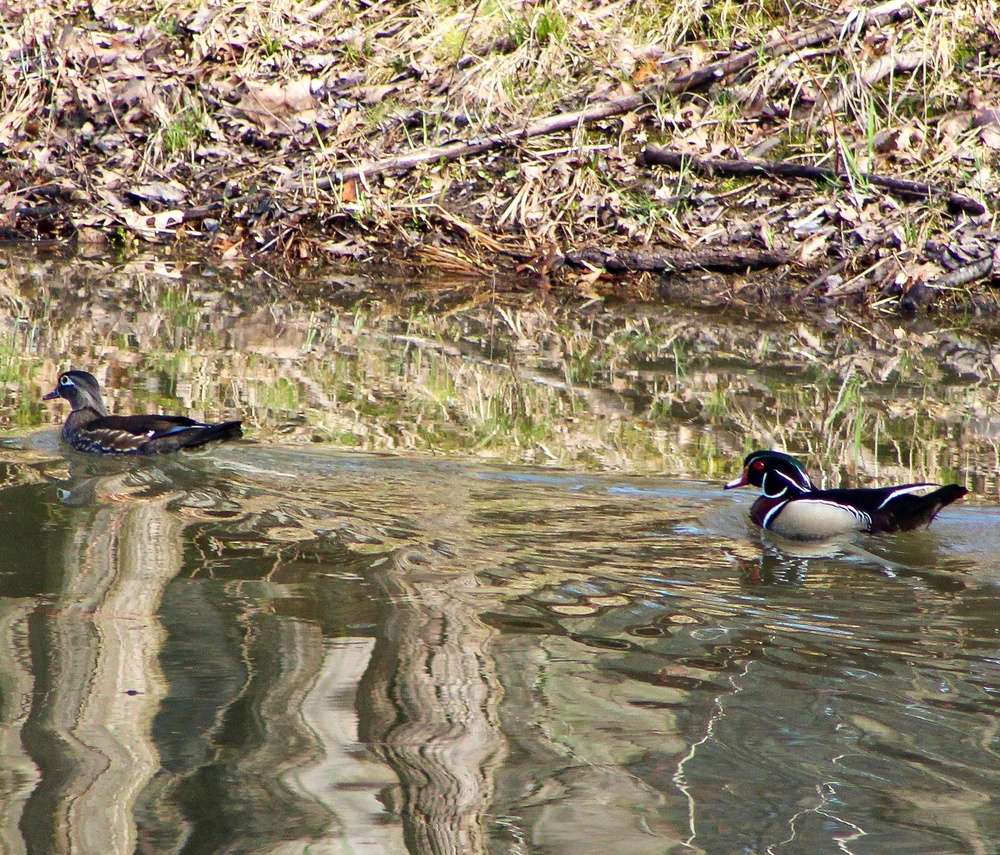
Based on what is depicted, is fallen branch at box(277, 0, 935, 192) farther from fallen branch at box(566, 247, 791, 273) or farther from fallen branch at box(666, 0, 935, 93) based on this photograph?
fallen branch at box(566, 247, 791, 273)

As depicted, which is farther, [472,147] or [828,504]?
[472,147]

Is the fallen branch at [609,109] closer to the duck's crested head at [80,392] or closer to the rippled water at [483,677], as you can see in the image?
the duck's crested head at [80,392]

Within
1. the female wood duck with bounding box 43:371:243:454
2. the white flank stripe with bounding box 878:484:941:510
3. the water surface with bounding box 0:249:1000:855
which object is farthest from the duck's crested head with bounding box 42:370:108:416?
the white flank stripe with bounding box 878:484:941:510

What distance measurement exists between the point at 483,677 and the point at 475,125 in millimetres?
9205

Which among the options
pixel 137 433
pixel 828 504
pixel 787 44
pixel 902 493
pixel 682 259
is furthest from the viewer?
pixel 787 44

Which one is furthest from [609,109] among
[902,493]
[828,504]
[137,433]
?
[902,493]

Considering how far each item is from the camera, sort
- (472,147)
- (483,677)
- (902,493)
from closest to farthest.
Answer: (483,677) → (902,493) → (472,147)

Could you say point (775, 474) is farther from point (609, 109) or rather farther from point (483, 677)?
point (609, 109)

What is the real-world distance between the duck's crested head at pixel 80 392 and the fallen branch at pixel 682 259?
5.15m

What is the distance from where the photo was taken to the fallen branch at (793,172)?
10.5 meters

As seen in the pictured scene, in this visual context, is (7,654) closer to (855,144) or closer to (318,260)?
(318,260)

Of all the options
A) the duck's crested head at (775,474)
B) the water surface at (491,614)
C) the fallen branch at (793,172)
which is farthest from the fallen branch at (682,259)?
the duck's crested head at (775,474)

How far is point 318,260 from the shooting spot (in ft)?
38.1

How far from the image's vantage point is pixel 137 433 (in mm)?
6266
